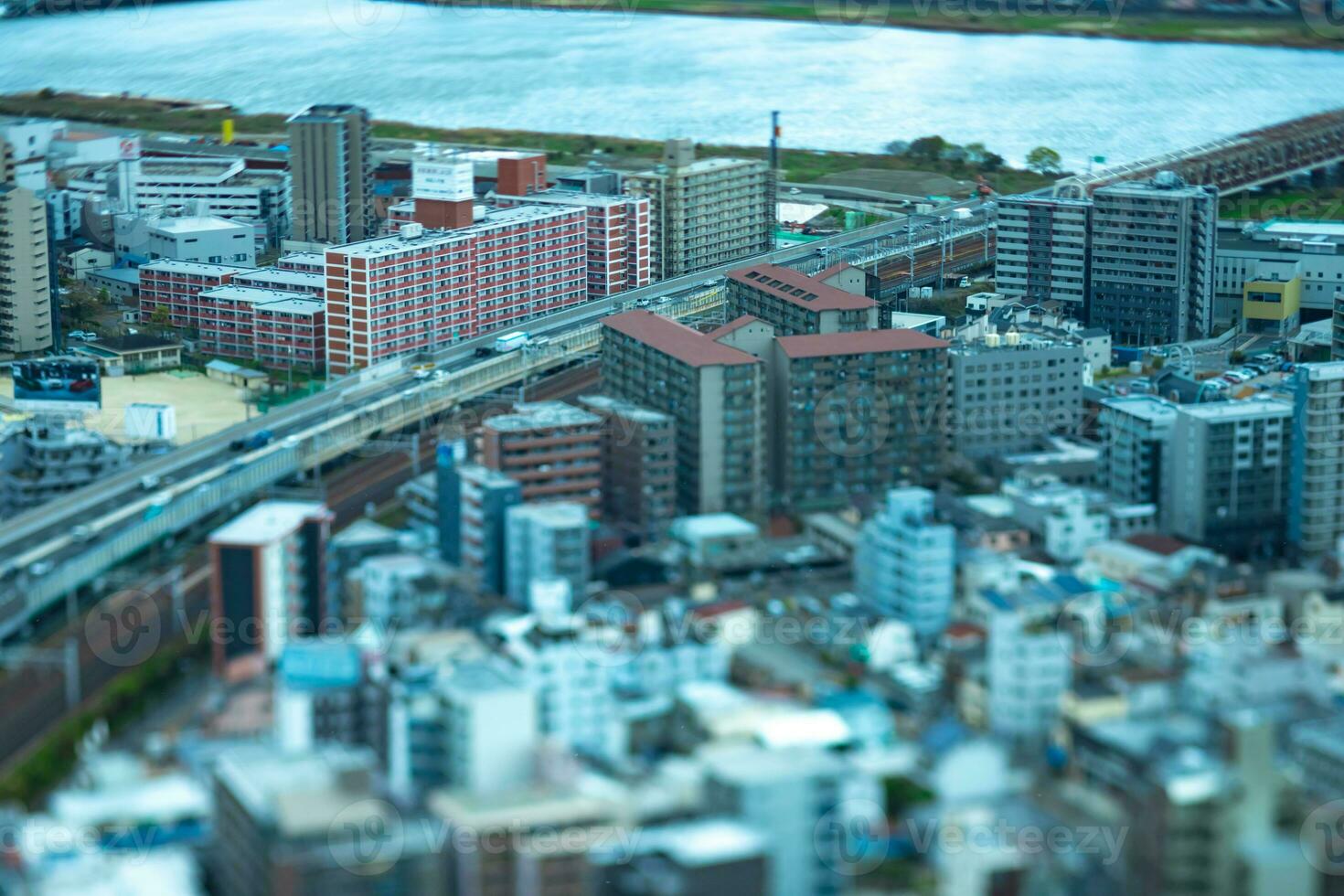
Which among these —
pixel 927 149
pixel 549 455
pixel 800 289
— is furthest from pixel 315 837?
pixel 927 149

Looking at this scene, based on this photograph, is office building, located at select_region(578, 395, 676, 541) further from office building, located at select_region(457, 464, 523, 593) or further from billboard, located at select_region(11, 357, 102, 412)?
billboard, located at select_region(11, 357, 102, 412)

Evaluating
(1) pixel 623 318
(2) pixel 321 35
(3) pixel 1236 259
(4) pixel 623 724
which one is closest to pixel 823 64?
(2) pixel 321 35

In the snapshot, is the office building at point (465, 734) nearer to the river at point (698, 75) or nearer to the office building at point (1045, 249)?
the office building at point (1045, 249)

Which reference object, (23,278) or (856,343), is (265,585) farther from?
(23,278)

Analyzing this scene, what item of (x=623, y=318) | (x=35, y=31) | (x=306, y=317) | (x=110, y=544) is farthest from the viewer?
(x=35, y=31)

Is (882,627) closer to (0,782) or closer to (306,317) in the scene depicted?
(0,782)

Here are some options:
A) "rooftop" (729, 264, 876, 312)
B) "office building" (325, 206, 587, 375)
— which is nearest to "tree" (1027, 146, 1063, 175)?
"office building" (325, 206, 587, 375)
